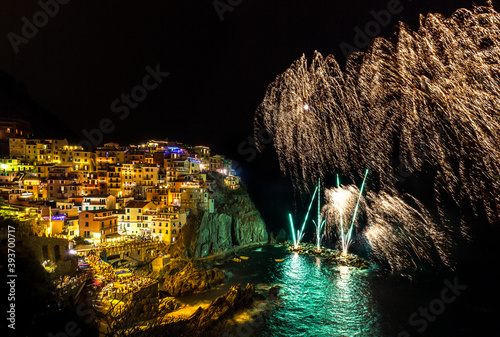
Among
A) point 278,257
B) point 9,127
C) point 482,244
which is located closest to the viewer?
point 482,244

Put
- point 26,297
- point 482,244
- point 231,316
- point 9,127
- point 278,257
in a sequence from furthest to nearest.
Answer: point 9,127, point 278,257, point 482,244, point 231,316, point 26,297

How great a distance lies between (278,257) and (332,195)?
12944 mm

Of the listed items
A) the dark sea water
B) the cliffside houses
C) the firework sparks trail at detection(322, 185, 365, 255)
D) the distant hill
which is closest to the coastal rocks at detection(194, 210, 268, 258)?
the cliffside houses

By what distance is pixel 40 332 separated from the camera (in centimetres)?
962

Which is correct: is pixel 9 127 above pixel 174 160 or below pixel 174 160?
above

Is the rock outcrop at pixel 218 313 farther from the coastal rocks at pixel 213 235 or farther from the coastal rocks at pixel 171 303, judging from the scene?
the coastal rocks at pixel 213 235

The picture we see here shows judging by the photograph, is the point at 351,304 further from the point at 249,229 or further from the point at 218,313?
the point at 249,229

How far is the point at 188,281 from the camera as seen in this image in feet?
90.4

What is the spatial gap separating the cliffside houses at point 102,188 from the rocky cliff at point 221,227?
1.89m

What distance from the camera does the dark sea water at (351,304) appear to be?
70.2ft

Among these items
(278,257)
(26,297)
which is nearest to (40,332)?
(26,297)

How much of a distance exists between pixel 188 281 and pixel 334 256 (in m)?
21.5

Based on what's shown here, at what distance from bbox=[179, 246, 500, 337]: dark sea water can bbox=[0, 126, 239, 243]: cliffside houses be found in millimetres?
12230

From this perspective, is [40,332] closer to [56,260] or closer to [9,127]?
[56,260]
